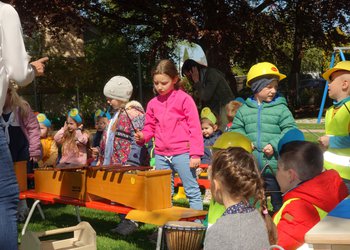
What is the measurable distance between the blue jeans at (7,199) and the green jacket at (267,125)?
9.20ft

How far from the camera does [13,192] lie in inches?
130

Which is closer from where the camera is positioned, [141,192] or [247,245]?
[247,245]

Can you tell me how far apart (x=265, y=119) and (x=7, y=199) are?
2.97 m

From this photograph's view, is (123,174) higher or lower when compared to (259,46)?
lower

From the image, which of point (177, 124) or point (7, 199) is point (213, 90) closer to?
point (177, 124)

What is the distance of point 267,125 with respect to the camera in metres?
5.66

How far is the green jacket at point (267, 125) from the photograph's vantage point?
562 centimetres

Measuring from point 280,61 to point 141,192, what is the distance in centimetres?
2035

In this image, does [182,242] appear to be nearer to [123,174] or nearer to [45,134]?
[123,174]

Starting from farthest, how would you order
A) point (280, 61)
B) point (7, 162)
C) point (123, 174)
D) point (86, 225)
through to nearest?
point (280, 61) < point (123, 174) < point (86, 225) < point (7, 162)

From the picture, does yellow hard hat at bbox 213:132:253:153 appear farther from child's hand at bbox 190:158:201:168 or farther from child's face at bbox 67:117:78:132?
child's face at bbox 67:117:78:132

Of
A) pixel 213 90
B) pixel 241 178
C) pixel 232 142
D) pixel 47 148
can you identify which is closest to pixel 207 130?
pixel 213 90

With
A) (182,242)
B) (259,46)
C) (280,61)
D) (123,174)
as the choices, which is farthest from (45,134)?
(280,61)

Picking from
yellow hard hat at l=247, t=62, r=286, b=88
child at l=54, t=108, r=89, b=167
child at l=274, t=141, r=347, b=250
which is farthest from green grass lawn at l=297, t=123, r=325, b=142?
child at l=274, t=141, r=347, b=250
